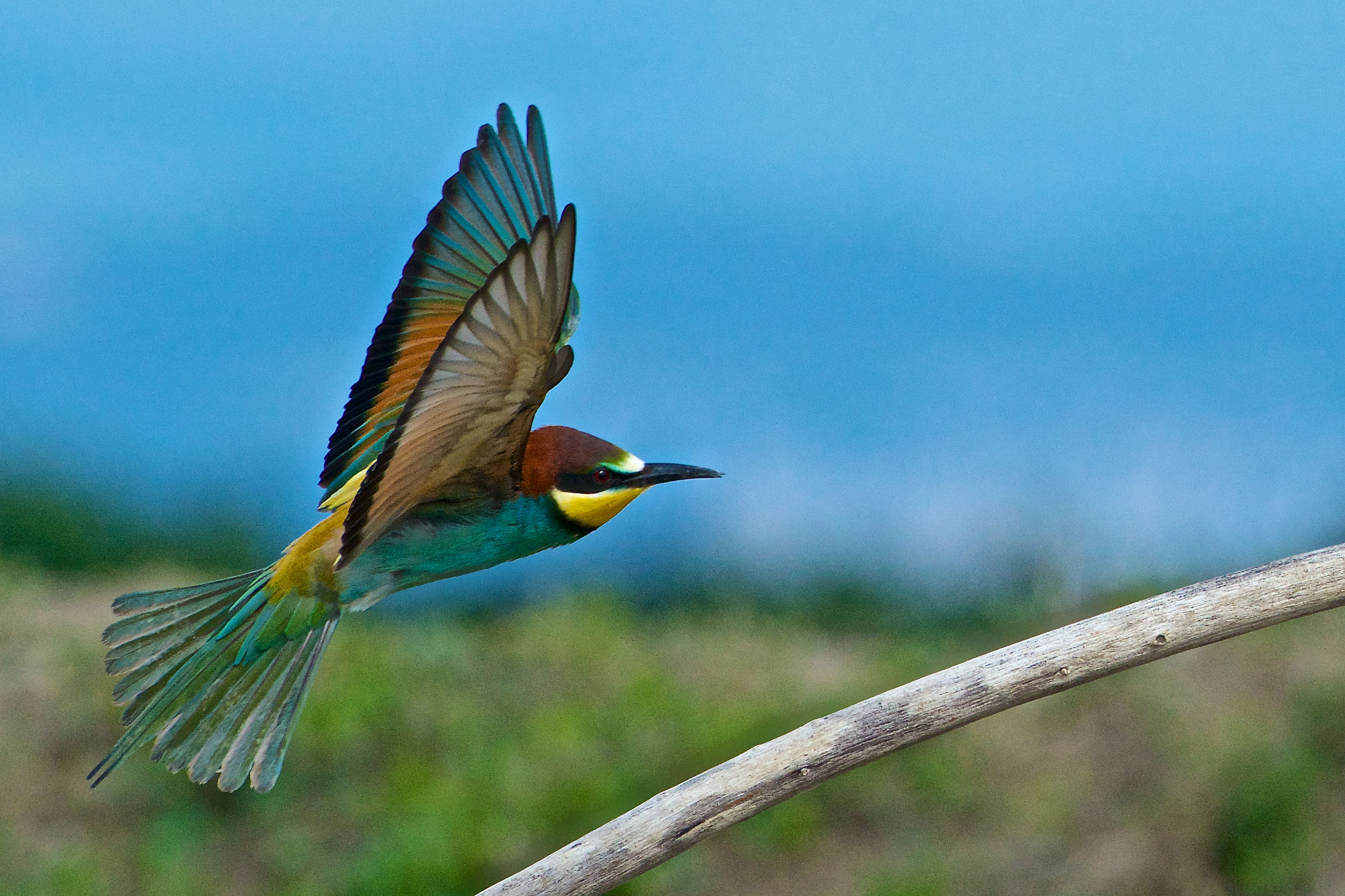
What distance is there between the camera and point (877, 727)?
163 centimetres

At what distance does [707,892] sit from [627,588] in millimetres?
1383

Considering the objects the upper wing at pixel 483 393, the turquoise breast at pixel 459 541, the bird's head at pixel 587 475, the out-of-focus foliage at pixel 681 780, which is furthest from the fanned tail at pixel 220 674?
the out-of-focus foliage at pixel 681 780

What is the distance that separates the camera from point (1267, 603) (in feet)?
5.63

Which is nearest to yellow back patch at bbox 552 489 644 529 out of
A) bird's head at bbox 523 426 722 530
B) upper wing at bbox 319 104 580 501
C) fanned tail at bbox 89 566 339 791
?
bird's head at bbox 523 426 722 530

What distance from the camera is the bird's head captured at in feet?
5.72

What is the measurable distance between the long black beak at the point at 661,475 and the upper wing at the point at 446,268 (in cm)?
37

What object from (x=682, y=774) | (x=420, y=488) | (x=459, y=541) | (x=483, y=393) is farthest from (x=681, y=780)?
(x=483, y=393)

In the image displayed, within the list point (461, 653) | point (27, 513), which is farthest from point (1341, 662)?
point (27, 513)

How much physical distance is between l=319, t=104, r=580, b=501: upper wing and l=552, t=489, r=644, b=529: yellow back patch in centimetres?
34

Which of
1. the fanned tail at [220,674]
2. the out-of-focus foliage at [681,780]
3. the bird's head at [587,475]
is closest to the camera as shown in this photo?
the bird's head at [587,475]

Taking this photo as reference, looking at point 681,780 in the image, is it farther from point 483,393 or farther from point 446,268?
point 483,393

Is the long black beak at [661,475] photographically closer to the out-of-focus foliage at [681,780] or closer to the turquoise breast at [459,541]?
the turquoise breast at [459,541]

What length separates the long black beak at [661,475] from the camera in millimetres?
1711

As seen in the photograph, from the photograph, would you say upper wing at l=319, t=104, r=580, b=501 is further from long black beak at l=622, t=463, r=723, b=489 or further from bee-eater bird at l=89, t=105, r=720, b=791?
long black beak at l=622, t=463, r=723, b=489
